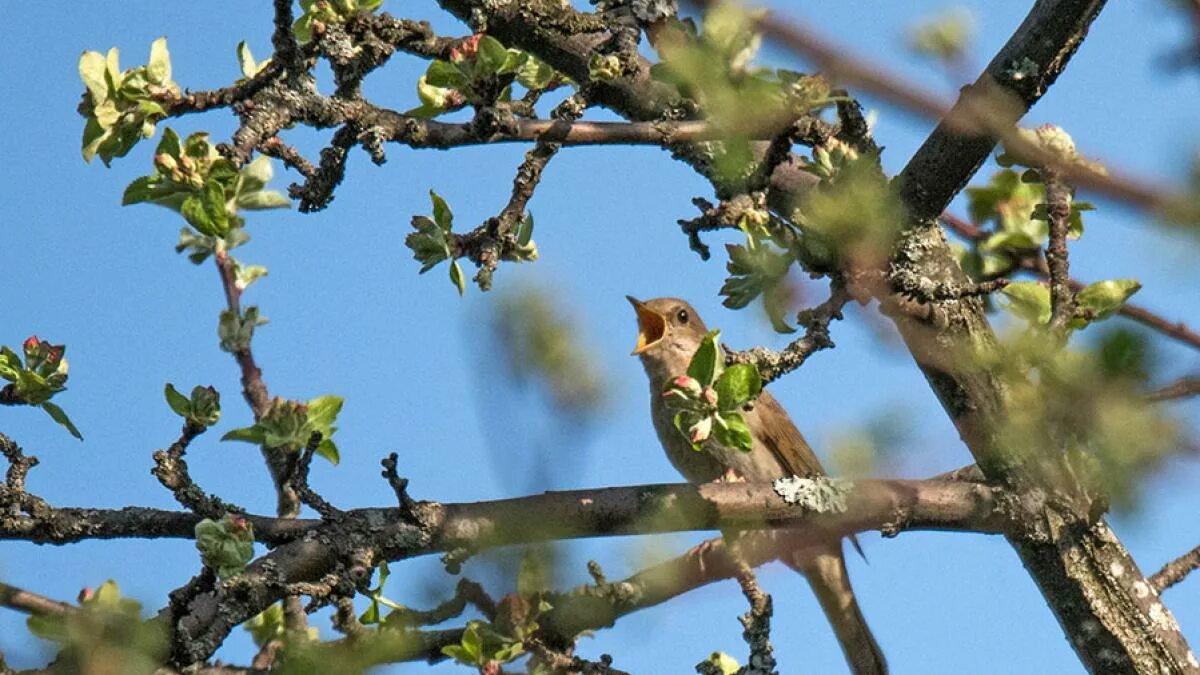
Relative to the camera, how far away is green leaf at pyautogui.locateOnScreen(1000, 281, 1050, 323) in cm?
399

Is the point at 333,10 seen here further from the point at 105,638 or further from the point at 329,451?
the point at 105,638

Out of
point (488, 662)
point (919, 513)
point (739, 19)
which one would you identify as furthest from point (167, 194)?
point (919, 513)

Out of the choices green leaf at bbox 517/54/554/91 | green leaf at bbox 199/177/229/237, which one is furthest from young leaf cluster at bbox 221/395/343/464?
green leaf at bbox 517/54/554/91

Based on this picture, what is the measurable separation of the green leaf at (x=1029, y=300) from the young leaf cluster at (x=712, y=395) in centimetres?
117

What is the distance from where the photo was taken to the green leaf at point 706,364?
3.16 metres

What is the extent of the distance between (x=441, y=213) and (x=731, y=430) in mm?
986

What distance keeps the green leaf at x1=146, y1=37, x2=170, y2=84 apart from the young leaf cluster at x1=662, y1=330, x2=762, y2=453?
165cm

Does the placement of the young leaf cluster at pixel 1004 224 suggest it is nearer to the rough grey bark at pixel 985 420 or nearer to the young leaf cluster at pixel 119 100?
the rough grey bark at pixel 985 420

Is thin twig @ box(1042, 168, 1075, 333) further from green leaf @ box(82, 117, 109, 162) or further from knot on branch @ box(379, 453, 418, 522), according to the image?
green leaf @ box(82, 117, 109, 162)

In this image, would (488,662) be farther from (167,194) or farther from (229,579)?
(167,194)

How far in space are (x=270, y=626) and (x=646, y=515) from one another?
1506 mm

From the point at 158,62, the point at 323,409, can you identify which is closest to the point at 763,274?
the point at 323,409

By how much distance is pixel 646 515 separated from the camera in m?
3.72

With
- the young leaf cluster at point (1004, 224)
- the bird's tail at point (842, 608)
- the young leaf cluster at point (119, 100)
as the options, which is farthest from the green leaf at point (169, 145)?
the bird's tail at point (842, 608)
